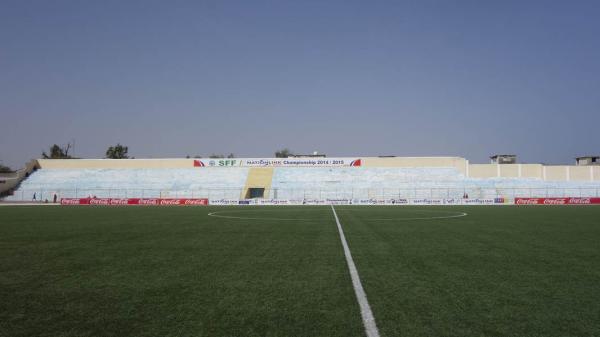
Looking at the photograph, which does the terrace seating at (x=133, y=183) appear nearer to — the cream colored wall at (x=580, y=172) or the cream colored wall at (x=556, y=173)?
the cream colored wall at (x=556, y=173)

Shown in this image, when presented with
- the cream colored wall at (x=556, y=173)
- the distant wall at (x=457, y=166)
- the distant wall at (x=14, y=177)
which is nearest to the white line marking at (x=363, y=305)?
the distant wall at (x=457, y=166)

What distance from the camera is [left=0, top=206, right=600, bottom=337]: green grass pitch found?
200 inches

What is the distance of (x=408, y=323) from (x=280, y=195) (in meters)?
51.5

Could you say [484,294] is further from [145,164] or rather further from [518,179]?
[145,164]

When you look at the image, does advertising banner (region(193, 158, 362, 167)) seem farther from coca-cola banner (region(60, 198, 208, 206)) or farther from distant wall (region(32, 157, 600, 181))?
coca-cola banner (region(60, 198, 208, 206))

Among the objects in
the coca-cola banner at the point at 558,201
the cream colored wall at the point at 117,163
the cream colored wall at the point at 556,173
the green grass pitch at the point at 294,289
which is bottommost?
the green grass pitch at the point at 294,289

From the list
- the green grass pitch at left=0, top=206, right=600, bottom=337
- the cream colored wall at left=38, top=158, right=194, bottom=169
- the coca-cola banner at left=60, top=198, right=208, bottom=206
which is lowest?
the green grass pitch at left=0, top=206, right=600, bottom=337

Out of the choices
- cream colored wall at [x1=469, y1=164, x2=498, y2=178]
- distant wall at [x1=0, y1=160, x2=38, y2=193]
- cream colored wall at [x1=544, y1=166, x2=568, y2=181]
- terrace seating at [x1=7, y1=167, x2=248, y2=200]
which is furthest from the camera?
cream colored wall at [x1=469, y1=164, x2=498, y2=178]

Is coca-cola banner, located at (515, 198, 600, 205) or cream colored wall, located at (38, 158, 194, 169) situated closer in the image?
coca-cola banner, located at (515, 198, 600, 205)

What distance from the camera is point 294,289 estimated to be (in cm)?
689

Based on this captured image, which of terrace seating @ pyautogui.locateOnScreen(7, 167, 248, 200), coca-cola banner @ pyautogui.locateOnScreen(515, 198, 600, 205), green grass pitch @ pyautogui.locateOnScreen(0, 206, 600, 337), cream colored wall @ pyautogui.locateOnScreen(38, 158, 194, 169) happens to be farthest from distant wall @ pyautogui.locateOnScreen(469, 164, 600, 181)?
green grass pitch @ pyautogui.locateOnScreen(0, 206, 600, 337)

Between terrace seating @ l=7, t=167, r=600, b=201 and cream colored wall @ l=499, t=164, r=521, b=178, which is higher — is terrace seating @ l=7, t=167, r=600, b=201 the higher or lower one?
the lower one

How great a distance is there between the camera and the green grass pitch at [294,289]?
5.08 meters

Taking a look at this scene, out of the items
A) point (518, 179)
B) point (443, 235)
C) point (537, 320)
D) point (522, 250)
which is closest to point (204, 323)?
point (537, 320)
